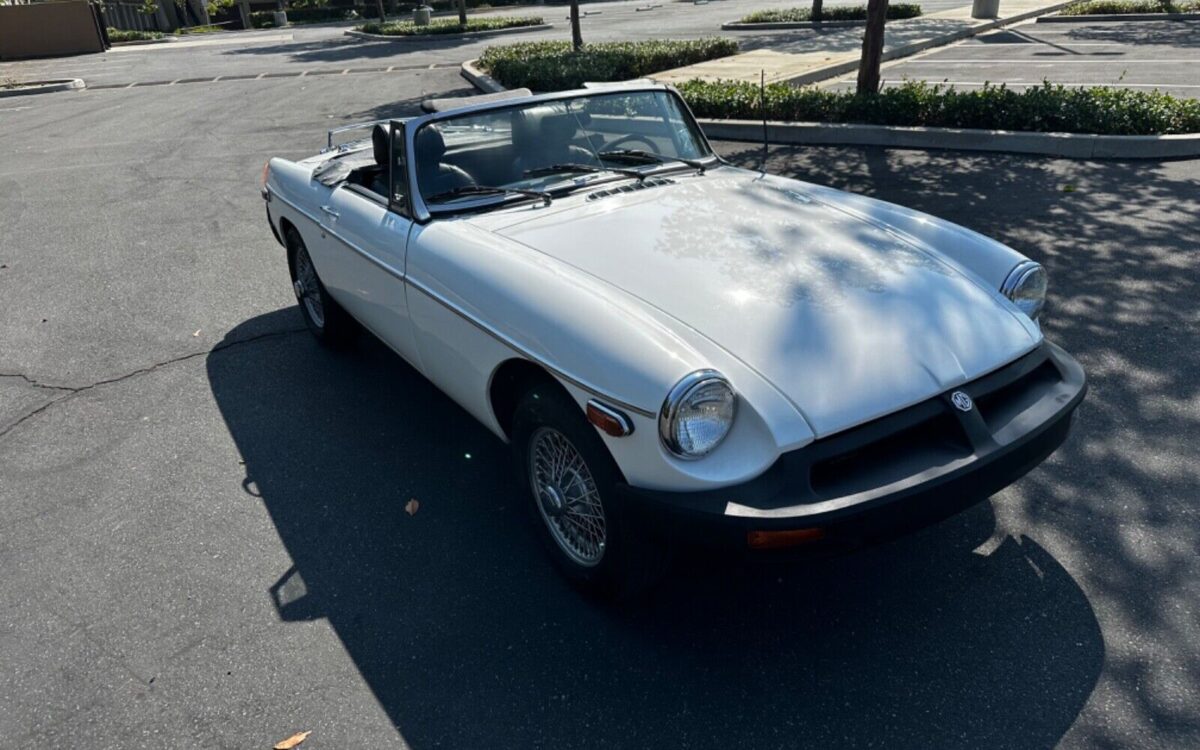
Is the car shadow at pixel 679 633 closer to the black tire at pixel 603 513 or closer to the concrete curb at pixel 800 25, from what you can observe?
the black tire at pixel 603 513

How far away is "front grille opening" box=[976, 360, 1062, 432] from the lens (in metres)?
2.78

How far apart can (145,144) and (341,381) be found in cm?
996

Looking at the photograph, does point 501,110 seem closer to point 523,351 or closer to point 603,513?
point 523,351

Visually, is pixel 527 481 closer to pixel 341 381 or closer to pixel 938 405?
pixel 938 405

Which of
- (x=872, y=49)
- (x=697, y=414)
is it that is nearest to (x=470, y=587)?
(x=697, y=414)

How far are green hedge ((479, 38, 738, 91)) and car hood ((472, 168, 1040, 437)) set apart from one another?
1050 centimetres

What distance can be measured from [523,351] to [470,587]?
0.93 m

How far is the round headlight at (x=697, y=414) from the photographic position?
2.45 m

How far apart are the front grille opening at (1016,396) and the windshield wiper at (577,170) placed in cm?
193

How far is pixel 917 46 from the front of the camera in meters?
16.4

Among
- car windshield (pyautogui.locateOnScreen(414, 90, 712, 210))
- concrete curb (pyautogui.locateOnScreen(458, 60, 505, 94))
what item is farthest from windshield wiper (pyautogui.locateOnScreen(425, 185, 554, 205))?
concrete curb (pyautogui.locateOnScreen(458, 60, 505, 94))

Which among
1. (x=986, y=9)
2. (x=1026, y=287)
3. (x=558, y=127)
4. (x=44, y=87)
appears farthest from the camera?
(x=44, y=87)

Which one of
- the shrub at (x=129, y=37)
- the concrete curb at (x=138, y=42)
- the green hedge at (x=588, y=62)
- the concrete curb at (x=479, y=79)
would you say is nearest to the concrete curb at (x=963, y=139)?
the green hedge at (x=588, y=62)

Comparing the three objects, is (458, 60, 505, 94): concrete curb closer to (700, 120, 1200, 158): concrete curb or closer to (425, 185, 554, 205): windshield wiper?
(700, 120, 1200, 158): concrete curb
